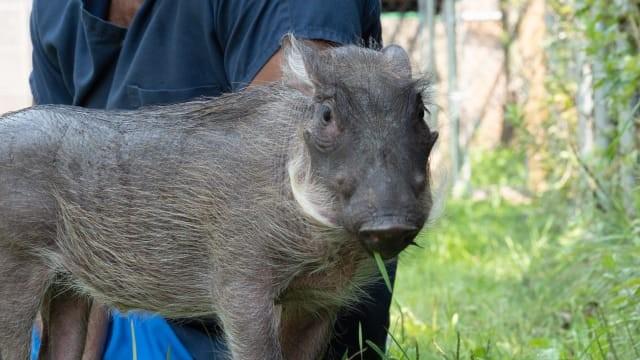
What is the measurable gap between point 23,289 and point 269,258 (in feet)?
2.05

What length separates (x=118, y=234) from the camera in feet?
8.59

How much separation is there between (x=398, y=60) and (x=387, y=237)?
451 mm

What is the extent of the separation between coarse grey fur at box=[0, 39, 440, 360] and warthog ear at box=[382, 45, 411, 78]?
38mm

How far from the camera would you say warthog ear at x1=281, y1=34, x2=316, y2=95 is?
2316 millimetres

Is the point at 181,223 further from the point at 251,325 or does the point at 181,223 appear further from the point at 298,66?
the point at 298,66

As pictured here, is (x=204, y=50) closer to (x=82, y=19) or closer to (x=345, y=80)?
(x=82, y=19)

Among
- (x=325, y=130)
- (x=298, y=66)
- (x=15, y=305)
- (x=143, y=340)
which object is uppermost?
(x=298, y=66)

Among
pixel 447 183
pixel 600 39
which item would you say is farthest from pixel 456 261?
→ pixel 447 183

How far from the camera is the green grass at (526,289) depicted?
11.3ft

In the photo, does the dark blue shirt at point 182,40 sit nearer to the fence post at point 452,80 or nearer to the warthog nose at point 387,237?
the warthog nose at point 387,237

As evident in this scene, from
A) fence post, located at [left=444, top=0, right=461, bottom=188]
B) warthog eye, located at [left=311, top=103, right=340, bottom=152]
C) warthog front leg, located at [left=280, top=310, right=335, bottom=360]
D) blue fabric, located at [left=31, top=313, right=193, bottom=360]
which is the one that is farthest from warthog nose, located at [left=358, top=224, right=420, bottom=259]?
fence post, located at [left=444, top=0, right=461, bottom=188]

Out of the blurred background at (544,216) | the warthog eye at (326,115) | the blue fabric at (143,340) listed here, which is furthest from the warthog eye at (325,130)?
the blue fabric at (143,340)

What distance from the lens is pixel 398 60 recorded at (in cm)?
234

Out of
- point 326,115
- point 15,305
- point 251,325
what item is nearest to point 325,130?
point 326,115
